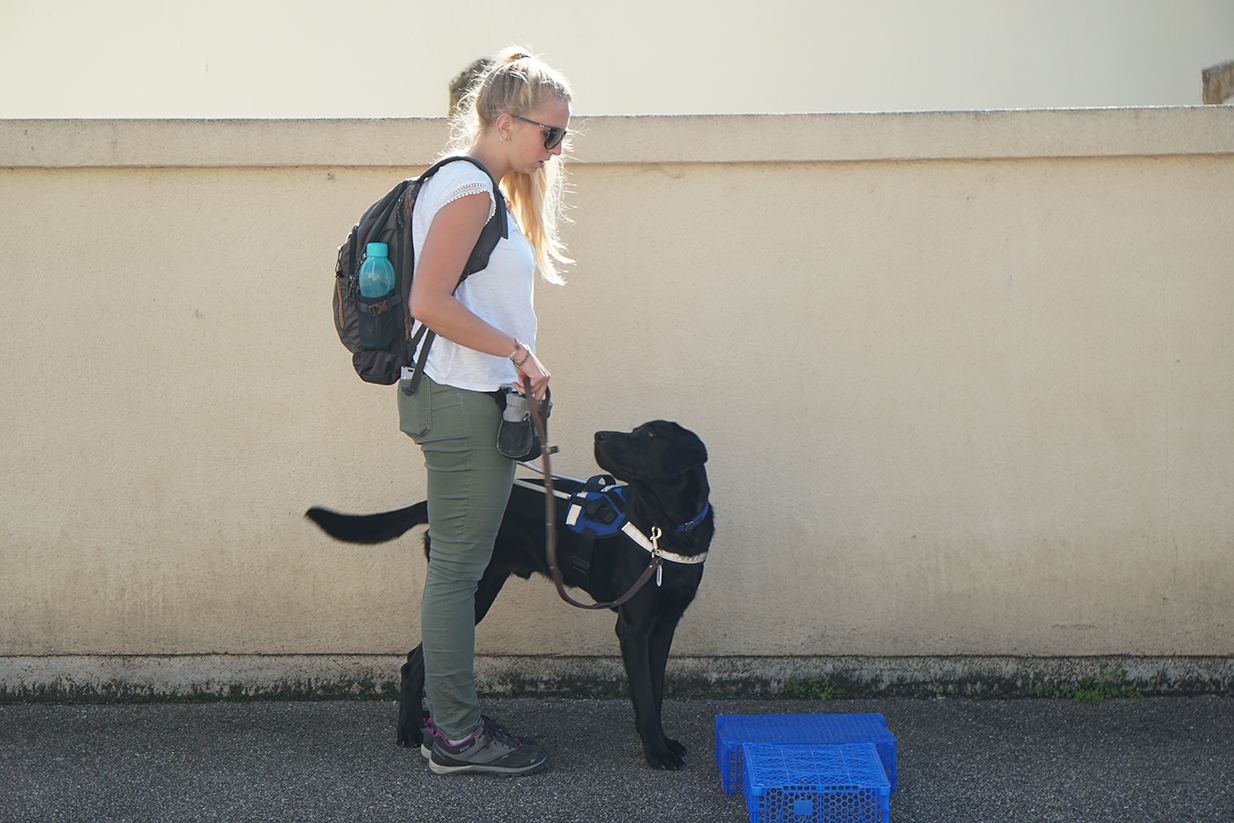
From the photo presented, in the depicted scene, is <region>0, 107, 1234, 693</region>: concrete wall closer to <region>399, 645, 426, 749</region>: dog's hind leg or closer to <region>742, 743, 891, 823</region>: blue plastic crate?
<region>399, 645, 426, 749</region>: dog's hind leg

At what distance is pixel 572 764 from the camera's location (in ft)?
8.07

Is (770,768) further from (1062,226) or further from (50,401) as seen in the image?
(50,401)

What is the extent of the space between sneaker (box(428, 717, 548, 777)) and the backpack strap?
0.95 m

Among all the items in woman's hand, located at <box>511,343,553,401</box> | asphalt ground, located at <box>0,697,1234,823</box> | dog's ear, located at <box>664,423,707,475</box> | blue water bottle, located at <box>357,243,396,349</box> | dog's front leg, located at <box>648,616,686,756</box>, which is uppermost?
blue water bottle, located at <box>357,243,396,349</box>

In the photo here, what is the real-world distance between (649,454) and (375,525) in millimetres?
844

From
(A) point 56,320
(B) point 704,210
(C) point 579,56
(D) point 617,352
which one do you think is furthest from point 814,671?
(C) point 579,56

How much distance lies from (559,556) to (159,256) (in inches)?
64.8

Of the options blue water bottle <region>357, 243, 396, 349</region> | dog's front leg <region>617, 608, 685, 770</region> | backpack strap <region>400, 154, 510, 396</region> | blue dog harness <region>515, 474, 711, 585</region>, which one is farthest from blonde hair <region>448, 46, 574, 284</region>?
dog's front leg <region>617, 608, 685, 770</region>

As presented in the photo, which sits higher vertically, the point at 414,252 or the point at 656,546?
the point at 414,252

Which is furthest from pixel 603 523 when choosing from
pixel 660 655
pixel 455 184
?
pixel 455 184

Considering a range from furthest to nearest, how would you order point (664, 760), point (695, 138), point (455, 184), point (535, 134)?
point (695, 138)
point (664, 760)
point (535, 134)
point (455, 184)

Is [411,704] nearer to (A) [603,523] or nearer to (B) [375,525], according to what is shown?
(B) [375,525]

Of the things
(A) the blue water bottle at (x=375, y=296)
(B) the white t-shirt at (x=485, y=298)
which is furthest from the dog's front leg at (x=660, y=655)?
(A) the blue water bottle at (x=375, y=296)

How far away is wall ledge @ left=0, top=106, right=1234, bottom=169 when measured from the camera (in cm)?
279
